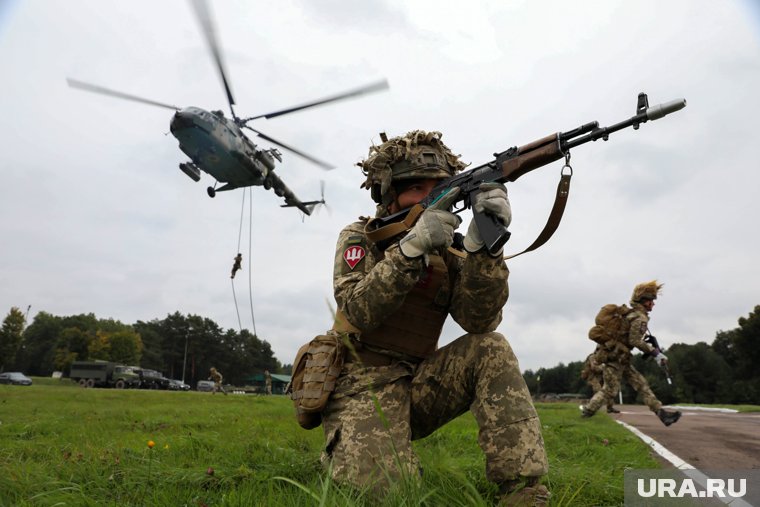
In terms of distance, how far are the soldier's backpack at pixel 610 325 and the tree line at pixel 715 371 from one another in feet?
118

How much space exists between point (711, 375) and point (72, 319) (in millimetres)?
102781

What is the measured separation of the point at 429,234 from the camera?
277 centimetres

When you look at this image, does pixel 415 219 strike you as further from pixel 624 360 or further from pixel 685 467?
pixel 624 360

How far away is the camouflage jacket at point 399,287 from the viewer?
274 centimetres

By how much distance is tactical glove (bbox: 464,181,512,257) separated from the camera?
2811 millimetres

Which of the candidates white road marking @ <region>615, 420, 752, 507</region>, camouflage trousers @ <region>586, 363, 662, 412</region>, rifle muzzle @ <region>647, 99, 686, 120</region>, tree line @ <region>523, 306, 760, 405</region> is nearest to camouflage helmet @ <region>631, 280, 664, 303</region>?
camouflage trousers @ <region>586, 363, 662, 412</region>

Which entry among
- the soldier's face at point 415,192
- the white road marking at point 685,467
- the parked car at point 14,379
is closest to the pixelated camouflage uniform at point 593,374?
the white road marking at point 685,467

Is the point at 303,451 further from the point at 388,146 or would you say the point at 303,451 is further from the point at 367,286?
the point at 388,146

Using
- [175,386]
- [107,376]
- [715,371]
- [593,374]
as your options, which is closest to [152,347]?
[175,386]

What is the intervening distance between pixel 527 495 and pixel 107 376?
44003mm

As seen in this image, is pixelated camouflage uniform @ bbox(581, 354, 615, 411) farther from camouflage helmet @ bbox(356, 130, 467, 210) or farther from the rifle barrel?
camouflage helmet @ bbox(356, 130, 467, 210)

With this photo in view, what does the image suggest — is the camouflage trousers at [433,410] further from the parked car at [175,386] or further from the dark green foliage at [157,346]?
the dark green foliage at [157,346]

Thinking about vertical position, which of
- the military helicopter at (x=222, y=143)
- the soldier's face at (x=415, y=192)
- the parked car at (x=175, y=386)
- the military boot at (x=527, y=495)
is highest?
the military helicopter at (x=222, y=143)

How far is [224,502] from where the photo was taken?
7.61 feet
